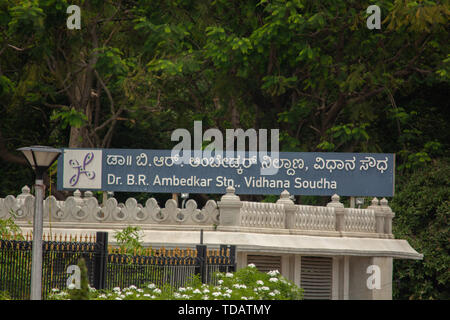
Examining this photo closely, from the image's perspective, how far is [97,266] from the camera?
650 inches

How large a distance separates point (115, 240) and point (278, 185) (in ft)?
16.2

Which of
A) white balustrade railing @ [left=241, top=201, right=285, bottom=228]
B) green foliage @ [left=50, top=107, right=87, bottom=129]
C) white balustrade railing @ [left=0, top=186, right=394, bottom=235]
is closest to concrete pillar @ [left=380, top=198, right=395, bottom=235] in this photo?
white balustrade railing @ [left=0, top=186, right=394, bottom=235]

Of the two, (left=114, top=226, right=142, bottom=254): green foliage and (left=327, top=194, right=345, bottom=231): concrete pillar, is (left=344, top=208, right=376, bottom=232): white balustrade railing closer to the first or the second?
(left=327, top=194, right=345, bottom=231): concrete pillar

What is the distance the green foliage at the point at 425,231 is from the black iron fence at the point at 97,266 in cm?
1163

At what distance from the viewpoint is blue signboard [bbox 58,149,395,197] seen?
21.5m

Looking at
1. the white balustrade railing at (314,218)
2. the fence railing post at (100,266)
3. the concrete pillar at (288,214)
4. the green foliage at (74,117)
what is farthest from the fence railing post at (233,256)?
the green foliage at (74,117)

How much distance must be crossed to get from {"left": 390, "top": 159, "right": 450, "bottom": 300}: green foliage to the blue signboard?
17.4 feet

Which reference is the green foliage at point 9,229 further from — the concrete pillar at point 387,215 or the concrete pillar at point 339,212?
the concrete pillar at point 387,215

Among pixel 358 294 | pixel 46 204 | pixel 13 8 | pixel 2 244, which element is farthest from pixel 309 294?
pixel 13 8

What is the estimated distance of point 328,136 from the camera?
30438 mm

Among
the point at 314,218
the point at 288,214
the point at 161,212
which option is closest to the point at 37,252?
the point at 161,212

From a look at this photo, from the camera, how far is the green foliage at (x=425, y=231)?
26.4 metres

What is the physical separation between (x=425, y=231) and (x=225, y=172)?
858cm

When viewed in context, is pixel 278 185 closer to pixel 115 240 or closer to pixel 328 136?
pixel 115 240
